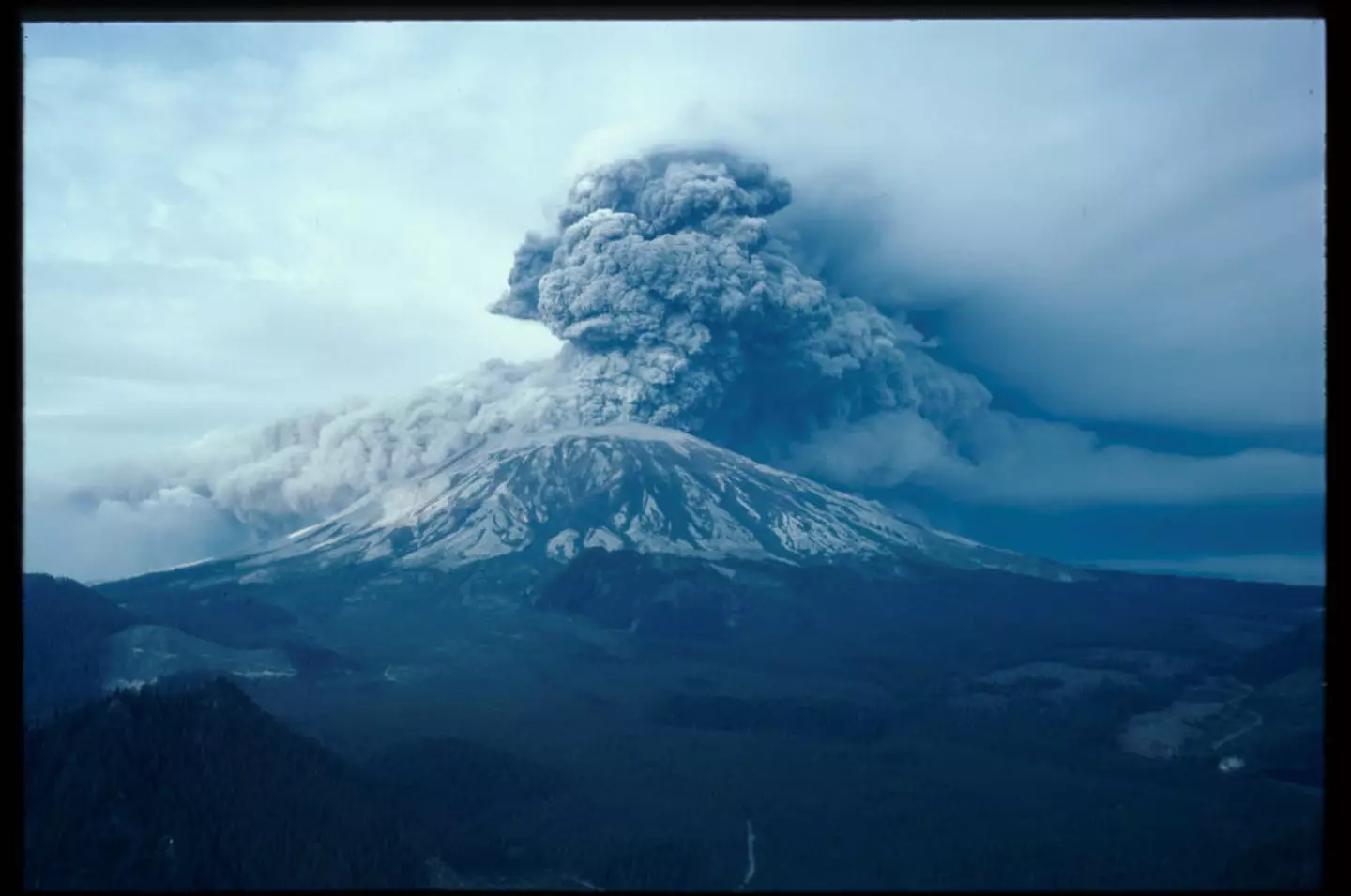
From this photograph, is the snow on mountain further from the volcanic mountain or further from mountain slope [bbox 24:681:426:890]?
mountain slope [bbox 24:681:426:890]

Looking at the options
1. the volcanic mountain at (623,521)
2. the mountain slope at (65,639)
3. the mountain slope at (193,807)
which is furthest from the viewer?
the volcanic mountain at (623,521)

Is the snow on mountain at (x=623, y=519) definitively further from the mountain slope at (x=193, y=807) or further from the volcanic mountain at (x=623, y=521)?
the mountain slope at (x=193, y=807)

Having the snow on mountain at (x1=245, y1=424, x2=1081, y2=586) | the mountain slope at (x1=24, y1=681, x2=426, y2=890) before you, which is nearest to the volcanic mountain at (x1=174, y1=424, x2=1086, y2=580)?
the snow on mountain at (x1=245, y1=424, x2=1081, y2=586)

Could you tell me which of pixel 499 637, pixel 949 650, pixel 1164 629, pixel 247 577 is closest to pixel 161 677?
pixel 499 637

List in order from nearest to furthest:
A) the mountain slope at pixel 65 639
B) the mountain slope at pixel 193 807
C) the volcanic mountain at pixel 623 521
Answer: the mountain slope at pixel 193 807 < the mountain slope at pixel 65 639 < the volcanic mountain at pixel 623 521

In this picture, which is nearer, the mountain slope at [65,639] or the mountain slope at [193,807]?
the mountain slope at [193,807]

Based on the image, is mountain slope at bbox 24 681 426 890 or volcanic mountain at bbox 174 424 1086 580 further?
volcanic mountain at bbox 174 424 1086 580

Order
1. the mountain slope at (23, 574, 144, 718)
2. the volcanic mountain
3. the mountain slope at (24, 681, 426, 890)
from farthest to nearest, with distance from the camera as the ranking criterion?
1. the volcanic mountain
2. the mountain slope at (23, 574, 144, 718)
3. the mountain slope at (24, 681, 426, 890)

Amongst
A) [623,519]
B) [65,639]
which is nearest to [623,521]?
[623,519]

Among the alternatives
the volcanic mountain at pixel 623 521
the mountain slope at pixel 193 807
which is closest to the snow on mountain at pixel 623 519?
the volcanic mountain at pixel 623 521

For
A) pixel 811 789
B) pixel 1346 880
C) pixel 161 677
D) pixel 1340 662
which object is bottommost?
pixel 811 789

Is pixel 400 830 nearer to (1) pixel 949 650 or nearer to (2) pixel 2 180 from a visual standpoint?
(2) pixel 2 180
